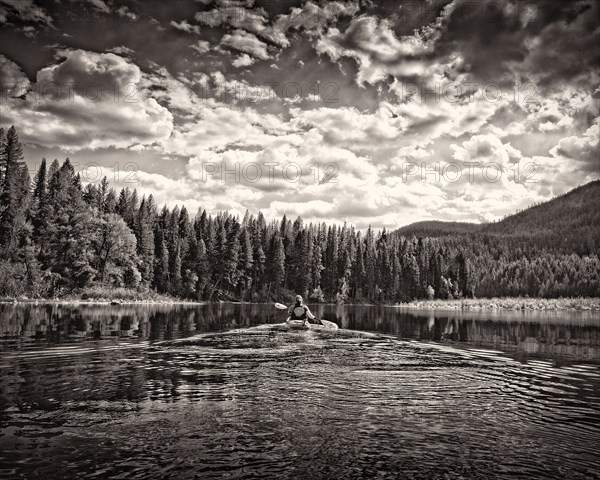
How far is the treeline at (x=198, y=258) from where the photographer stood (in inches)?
2744

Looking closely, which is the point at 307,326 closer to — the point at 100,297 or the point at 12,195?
the point at 100,297

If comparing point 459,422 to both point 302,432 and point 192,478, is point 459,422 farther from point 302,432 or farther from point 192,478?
point 192,478

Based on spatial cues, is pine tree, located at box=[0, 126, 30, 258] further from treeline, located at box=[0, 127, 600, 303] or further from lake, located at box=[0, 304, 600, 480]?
lake, located at box=[0, 304, 600, 480]

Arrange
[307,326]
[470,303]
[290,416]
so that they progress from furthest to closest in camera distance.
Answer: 1. [470,303]
2. [307,326]
3. [290,416]

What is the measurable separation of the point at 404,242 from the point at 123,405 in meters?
152

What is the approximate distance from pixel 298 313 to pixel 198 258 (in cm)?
8061

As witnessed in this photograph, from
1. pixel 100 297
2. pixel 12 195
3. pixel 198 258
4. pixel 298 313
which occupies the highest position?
pixel 12 195

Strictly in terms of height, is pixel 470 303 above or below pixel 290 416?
below

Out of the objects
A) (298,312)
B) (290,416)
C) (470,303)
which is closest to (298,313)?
(298,312)

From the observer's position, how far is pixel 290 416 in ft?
30.1

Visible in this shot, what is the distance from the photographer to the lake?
265 inches

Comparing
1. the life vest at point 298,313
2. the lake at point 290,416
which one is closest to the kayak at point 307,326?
the life vest at point 298,313

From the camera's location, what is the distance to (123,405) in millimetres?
9680

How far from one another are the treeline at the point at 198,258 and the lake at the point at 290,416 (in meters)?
53.3
